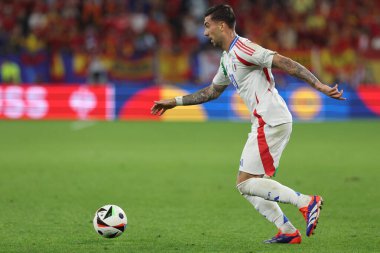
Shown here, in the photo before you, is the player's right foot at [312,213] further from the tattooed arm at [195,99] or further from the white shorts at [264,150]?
the tattooed arm at [195,99]

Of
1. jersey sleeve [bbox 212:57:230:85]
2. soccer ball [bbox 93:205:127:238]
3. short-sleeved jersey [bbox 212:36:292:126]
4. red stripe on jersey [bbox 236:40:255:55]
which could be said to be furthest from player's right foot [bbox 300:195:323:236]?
soccer ball [bbox 93:205:127:238]

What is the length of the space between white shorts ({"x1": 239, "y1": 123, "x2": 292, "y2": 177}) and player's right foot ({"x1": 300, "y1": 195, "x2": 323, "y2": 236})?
489mm

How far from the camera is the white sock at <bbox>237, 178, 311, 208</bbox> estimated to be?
6.57m

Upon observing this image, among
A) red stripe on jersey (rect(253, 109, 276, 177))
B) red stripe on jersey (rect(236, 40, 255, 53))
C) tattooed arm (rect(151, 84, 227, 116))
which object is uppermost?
red stripe on jersey (rect(236, 40, 255, 53))

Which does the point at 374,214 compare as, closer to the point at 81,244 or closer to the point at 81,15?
the point at 81,244

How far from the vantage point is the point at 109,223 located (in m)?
6.98

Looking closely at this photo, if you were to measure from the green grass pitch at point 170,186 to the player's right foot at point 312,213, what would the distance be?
37cm

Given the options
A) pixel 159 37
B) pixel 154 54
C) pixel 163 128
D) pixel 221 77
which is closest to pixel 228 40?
pixel 221 77

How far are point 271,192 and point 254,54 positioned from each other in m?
1.15

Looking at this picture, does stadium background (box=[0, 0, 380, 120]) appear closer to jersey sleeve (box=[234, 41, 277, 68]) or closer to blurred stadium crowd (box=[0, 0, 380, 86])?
blurred stadium crowd (box=[0, 0, 380, 86])

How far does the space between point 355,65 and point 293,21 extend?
10.4ft

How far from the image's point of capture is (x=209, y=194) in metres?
10.4

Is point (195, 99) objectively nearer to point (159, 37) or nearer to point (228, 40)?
point (228, 40)

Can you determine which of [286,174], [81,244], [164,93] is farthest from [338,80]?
[81,244]
